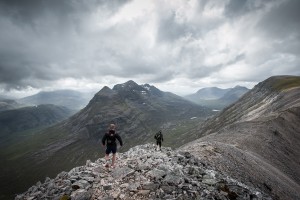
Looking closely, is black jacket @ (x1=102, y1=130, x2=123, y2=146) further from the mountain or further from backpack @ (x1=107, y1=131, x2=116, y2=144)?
the mountain

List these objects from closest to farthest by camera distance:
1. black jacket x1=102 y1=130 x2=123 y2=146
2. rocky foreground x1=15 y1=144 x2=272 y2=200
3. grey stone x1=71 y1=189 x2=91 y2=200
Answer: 1. grey stone x1=71 y1=189 x2=91 y2=200
2. rocky foreground x1=15 y1=144 x2=272 y2=200
3. black jacket x1=102 y1=130 x2=123 y2=146

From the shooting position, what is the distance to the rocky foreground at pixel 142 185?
1703cm

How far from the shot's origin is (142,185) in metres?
17.7

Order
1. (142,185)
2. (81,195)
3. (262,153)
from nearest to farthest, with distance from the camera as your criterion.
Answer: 1. (81,195)
2. (142,185)
3. (262,153)

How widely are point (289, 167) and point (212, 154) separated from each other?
24.2m

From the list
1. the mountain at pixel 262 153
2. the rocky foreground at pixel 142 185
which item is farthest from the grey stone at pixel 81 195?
the mountain at pixel 262 153

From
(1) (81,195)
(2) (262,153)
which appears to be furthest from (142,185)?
(2) (262,153)

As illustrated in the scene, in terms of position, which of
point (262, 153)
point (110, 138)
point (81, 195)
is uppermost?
point (110, 138)

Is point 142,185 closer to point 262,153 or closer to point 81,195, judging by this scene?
point 81,195

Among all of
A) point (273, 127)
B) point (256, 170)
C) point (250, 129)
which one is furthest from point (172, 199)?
point (273, 127)

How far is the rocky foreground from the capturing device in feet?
55.9

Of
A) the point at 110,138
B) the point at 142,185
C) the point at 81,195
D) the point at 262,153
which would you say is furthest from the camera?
the point at 262,153

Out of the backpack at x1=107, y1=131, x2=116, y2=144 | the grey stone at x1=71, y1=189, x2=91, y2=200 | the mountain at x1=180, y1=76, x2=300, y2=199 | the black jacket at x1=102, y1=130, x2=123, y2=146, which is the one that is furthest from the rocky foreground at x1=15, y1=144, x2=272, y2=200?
the mountain at x1=180, y1=76, x2=300, y2=199

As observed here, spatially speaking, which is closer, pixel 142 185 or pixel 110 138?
pixel 142 185
